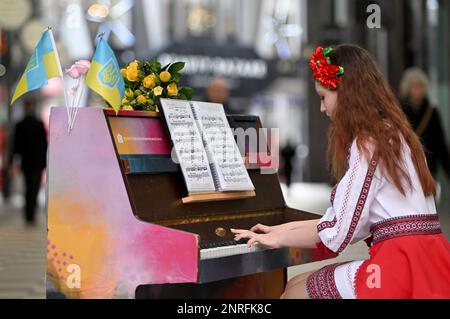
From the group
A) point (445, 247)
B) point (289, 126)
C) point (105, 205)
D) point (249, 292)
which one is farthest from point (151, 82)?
point (289, 126)

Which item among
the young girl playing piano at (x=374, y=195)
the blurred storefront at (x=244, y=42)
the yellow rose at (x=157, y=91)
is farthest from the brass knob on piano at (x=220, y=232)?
the blurred storefront at (x=244, y=42)

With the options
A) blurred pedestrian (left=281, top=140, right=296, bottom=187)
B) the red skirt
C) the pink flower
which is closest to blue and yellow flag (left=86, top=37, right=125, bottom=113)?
the pink flower

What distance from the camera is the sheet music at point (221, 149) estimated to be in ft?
9.36

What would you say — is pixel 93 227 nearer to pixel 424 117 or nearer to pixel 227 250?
pixel 227 250

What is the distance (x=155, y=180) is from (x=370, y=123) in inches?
34.6

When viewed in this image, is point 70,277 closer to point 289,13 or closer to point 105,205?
point 105,205

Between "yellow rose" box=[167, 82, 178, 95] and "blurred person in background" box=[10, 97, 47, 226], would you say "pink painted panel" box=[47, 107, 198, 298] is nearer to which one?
"yellow rose" box=[167, 82, 178, 95]

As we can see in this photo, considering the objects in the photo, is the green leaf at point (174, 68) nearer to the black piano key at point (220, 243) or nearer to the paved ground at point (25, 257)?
the black piano key at point (220, 243)

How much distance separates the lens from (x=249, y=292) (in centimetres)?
346

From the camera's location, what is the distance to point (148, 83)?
3.02 meters

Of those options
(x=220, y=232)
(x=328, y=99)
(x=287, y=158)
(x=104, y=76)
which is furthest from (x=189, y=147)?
(x=287, y=158)

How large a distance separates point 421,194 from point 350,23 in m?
16.2

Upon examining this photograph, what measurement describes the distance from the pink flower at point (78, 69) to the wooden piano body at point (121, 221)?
25 cm

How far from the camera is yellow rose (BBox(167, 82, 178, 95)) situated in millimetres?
3088
